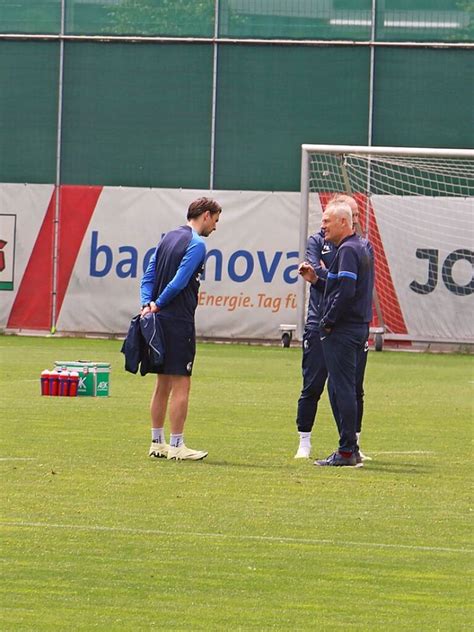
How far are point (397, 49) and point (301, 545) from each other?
80.4 feet

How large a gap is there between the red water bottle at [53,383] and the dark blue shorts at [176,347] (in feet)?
19.4

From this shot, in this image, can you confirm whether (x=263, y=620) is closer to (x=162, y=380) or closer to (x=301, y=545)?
(x=301, y=545)

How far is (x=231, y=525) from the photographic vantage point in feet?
29.6

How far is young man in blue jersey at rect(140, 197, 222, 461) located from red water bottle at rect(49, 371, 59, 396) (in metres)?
5.68

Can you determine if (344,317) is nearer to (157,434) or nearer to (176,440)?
(176,440)

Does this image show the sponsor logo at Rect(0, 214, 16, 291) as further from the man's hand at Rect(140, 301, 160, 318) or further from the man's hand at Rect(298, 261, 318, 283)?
the man's hand at Rect(298, 261, 318, 283)

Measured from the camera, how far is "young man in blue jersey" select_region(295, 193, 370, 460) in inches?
480

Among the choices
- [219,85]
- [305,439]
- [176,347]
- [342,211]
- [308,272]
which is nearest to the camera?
[342,211]

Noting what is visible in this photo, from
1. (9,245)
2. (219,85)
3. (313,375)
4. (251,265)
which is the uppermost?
(219,85)

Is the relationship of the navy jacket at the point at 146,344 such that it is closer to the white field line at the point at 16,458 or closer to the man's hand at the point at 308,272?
the white field line at the point at 16,458

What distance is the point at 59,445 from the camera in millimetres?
12930

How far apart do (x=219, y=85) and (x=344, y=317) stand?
2122 cm

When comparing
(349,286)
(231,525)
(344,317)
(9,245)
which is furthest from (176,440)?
(9,245)

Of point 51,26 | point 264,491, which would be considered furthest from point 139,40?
point 264,491
